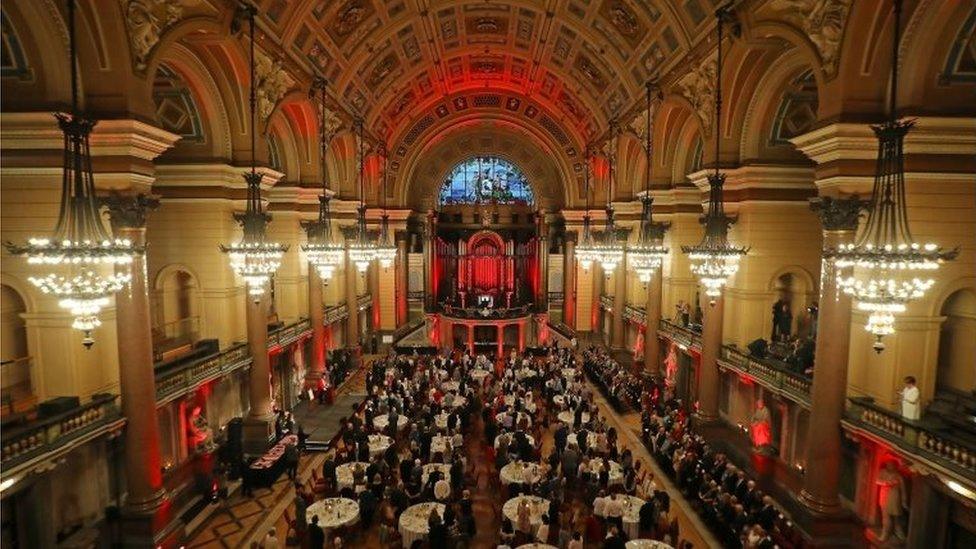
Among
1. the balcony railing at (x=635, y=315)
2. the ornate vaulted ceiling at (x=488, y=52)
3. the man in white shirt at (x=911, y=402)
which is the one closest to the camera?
the man in white shirt at (x=911, y=402)

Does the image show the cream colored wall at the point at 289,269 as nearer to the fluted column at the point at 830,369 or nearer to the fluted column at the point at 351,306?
the fluted column at the point at 351,306

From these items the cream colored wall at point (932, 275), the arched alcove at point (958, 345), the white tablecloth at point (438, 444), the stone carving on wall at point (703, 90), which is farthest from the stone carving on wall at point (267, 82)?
the arched alcove at point (958, 345)

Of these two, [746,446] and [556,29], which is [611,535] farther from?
[556,29]

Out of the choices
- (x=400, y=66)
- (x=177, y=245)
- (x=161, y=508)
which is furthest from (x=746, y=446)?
(x=400, y=66)

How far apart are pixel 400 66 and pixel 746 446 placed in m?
17.0

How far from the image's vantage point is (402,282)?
29.4 meters

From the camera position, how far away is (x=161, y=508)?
31.4 feet

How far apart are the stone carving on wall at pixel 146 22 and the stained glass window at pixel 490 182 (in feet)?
72.3

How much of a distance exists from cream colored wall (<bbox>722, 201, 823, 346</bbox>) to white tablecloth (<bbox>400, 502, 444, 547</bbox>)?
8.04 m

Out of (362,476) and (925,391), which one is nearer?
(925,391)

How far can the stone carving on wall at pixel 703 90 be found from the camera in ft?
43.2

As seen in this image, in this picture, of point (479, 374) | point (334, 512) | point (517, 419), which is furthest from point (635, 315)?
point (334, 512)

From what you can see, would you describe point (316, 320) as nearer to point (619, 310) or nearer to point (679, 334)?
point (679, 334)

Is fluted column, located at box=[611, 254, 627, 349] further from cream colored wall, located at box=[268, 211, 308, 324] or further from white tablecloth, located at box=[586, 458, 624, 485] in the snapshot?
cream colored wall, located at box=[268, 211, 308, 324]
